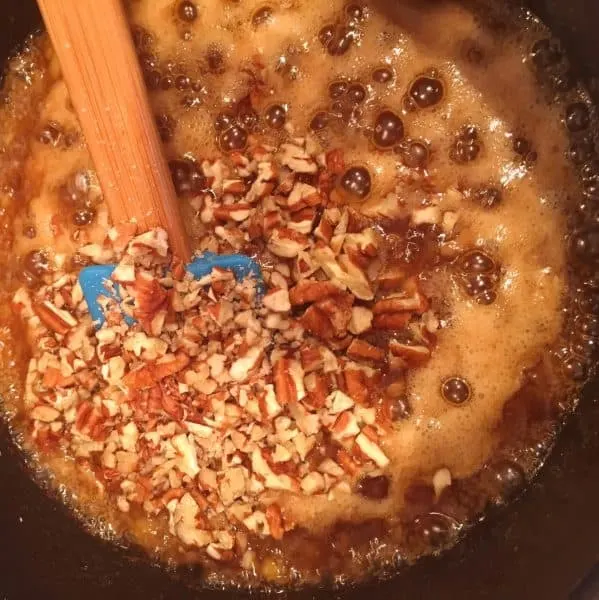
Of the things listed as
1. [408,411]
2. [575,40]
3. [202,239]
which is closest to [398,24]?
[575,40]

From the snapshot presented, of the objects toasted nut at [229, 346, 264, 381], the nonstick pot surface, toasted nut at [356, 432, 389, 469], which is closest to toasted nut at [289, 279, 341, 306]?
toasted nut at [229, 346, 264, 381]

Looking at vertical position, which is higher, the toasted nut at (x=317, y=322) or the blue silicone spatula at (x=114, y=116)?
the blue silicone spatula at (x=114, y=116)

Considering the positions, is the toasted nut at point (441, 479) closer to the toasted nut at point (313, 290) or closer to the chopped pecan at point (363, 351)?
the chopped pecan at point (363, 351)

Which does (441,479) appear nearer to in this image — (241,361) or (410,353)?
(410,353)

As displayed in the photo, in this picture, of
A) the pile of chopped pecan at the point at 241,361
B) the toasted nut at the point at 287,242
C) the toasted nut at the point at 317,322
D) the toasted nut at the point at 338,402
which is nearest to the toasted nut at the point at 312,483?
the pile of chopped pecan at the point at 241,361

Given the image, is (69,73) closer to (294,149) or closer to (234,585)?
(294,149)
